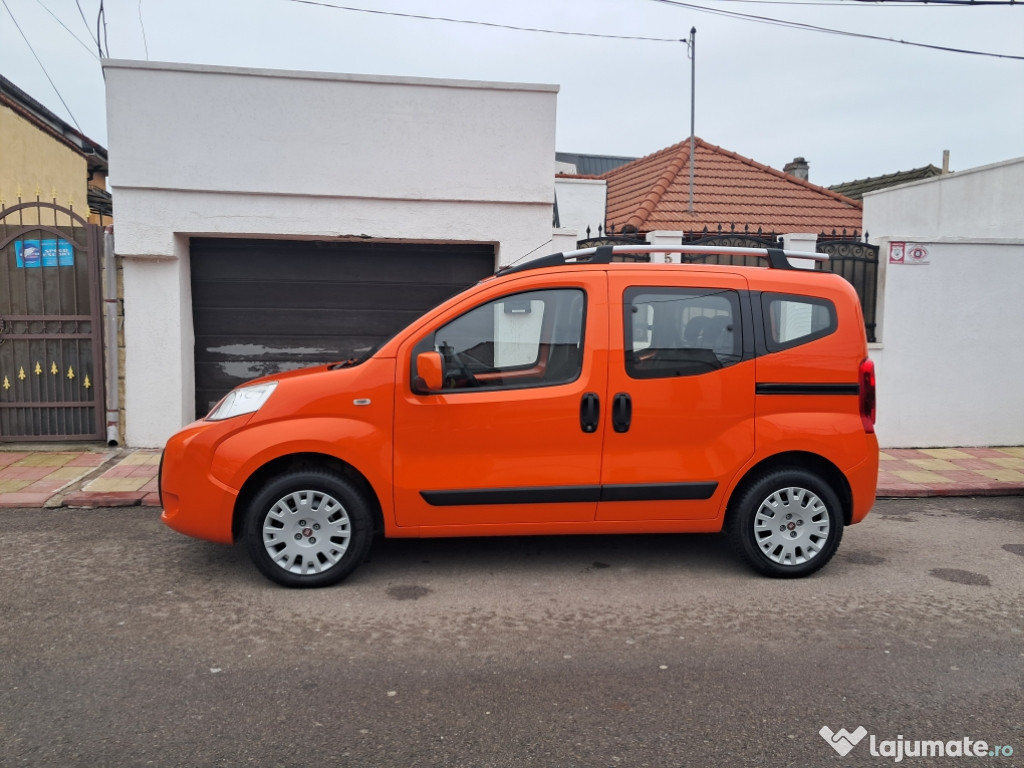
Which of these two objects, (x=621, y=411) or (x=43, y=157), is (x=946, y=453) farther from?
(x=43, y=157)

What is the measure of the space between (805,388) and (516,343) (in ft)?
6.01

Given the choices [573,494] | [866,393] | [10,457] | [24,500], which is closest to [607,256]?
[573,494]

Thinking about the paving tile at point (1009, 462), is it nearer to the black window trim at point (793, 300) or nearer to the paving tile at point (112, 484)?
the black window trim at point (793, 300)

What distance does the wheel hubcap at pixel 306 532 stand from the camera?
471 cm

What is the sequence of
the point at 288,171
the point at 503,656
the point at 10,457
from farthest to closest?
the point at 288,171 → the point at 10,457 → the point at 503,656

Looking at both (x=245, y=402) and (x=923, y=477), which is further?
(x=923, y=477)

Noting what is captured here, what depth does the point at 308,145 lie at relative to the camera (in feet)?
27.1

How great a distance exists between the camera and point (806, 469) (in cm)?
514

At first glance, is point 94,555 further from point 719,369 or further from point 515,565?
point 719,369

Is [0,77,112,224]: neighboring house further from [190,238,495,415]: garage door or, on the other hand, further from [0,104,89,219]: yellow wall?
[190,238,495,415]: garage door

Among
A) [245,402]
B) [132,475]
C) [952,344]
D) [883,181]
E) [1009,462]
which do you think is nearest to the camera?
[245,402]

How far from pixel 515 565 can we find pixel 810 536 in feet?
6.19

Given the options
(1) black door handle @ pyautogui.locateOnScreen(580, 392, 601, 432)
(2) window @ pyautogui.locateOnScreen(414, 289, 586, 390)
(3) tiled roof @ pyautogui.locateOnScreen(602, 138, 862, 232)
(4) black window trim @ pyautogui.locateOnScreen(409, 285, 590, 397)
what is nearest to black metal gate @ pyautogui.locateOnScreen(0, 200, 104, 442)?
(4) black window trim @ pyautogui.locateOnScreen(409, 285, 590, 397)

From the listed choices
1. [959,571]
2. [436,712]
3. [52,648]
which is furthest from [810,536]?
[52,648]
